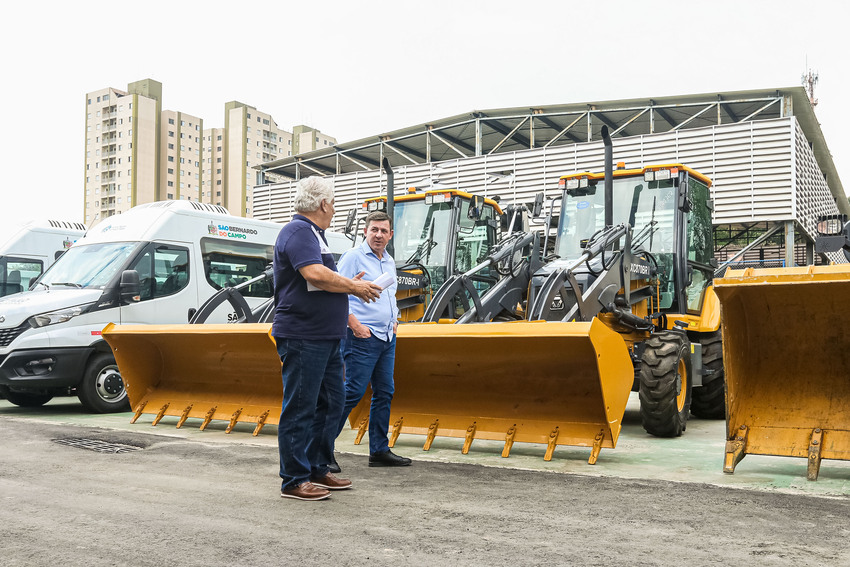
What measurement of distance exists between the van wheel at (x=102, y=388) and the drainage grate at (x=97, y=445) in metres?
2.47

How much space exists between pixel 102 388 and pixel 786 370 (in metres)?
7.84

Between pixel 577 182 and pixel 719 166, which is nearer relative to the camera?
pixel 577 182

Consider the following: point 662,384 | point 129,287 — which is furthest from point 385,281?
point 129,287

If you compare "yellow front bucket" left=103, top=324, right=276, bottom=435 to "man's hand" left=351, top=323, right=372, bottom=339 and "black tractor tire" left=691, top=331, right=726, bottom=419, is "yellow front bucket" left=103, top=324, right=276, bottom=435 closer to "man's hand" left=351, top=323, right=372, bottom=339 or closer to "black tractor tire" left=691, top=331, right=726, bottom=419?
"man's hand" left=351, top=323, right=372, bottom=339

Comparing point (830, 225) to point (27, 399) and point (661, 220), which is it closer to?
point (661, 220)

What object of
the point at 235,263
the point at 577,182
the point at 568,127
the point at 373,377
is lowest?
the point at 373,377

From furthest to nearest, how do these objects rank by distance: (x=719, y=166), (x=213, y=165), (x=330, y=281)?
(x=213, y=165) → (x=719, y=166) → (x=330, y=281)

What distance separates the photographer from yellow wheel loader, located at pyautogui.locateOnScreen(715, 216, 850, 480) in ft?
16.7

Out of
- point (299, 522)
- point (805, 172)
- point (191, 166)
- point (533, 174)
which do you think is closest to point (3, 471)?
point (299, 522)

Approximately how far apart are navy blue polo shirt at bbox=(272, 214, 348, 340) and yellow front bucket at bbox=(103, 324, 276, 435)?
8.42ft

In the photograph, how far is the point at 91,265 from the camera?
33.5 feet

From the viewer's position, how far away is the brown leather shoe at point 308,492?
433 centimetres

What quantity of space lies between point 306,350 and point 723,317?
2774 millimetres

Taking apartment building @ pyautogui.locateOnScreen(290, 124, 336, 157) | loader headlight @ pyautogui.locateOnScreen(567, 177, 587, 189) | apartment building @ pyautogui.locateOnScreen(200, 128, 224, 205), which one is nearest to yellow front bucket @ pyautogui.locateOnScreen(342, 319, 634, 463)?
loader headlight @ pyautogui.locateOnScreen(567, 177, 587, 189)
